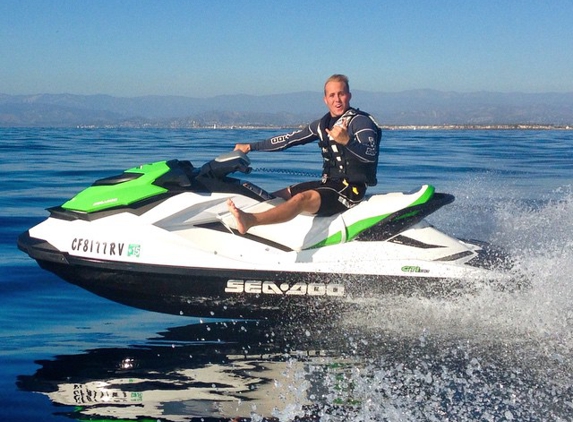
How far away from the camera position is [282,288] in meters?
4.72

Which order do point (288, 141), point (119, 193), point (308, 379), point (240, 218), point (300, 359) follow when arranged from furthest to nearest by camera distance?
1. point (288, 141)
2. point (119, 193)
3. point (240, 218)
4. point (300, 359)
5. point (308, 379)

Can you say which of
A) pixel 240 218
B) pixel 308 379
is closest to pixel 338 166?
pixel 240 218

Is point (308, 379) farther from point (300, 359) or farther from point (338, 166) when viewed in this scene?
point (338, 166)

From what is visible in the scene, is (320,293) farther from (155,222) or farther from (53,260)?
(53,260)

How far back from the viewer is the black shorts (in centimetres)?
488

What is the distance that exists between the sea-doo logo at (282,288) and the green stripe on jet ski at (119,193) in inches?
30.2

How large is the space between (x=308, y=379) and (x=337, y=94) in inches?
79.2

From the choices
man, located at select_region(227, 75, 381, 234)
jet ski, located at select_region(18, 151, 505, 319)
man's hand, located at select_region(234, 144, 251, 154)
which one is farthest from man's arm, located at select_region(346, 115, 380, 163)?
man's hand, located at select_region(234, 144, 251, 154)

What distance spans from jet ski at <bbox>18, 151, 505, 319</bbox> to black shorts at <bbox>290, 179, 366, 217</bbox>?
0.07m

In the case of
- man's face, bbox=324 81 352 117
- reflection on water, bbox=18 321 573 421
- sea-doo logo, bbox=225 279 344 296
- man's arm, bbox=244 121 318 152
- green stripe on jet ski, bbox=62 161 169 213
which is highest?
man's face, bbox=324 81 352 117

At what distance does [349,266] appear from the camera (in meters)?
4.73

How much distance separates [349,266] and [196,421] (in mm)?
1727

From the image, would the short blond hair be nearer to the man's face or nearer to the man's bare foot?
the man's face

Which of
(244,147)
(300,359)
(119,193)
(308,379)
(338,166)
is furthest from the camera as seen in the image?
(244,147)
